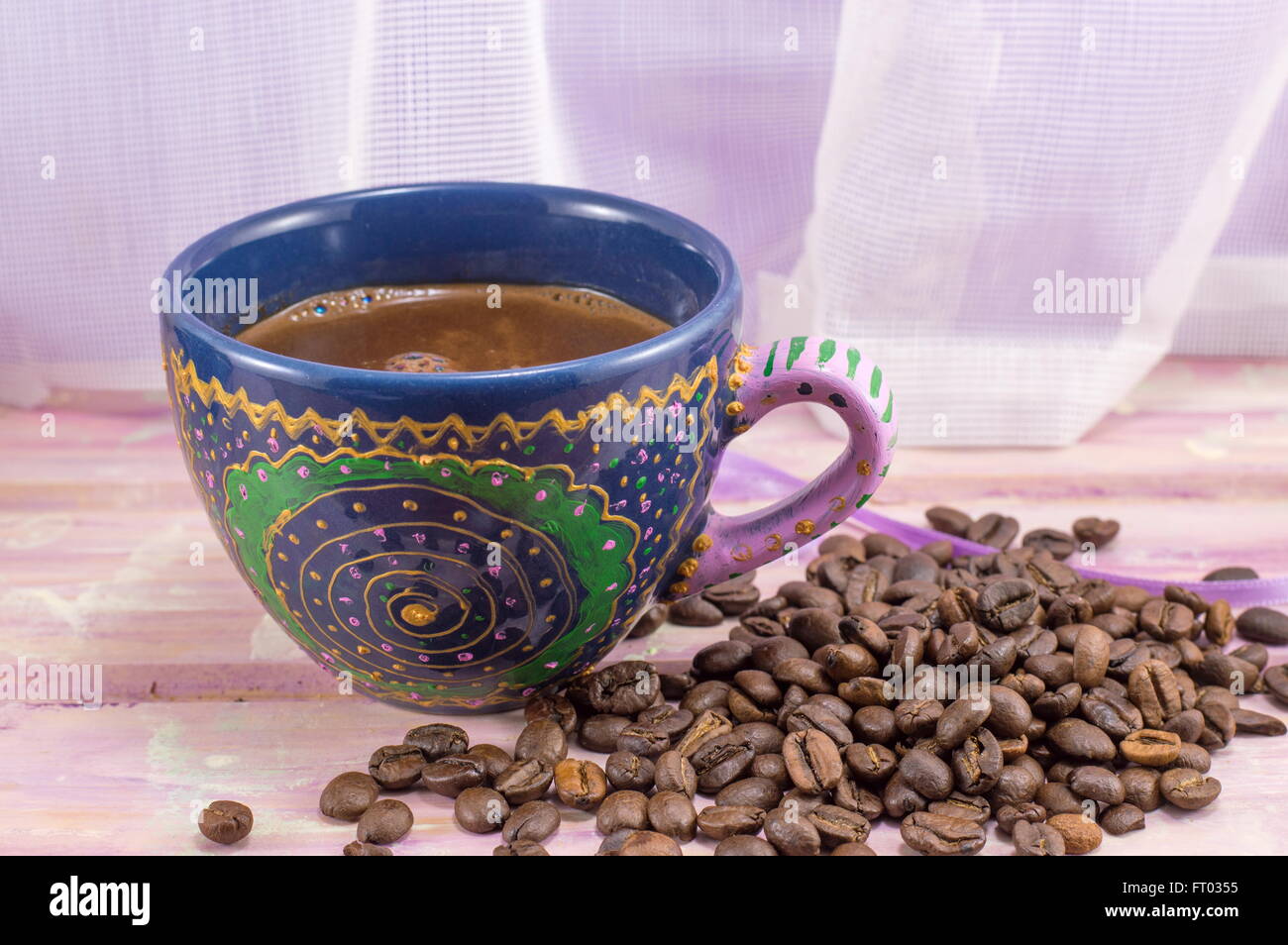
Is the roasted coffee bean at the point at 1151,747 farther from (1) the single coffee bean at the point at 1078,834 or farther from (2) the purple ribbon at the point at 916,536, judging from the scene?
(2) the purple ribbon at the point at 916,536

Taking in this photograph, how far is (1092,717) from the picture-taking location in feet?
3.64

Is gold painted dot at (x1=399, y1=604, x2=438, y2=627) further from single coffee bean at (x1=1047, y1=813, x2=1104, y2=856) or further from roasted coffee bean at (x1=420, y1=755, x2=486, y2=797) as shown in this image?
single coffee bean at (x1=1047, y1=813, x2=1104, y2=856)

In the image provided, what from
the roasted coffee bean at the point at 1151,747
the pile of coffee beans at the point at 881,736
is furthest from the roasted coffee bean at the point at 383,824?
the roasted coffee bean at the point at 1151,747

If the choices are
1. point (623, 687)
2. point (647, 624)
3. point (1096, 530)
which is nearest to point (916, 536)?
point (1096, 530)

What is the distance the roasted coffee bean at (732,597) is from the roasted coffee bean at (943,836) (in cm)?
33

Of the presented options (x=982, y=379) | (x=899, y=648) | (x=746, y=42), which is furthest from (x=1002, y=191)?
(x=899, y=648)

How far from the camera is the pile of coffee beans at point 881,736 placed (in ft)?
3.34

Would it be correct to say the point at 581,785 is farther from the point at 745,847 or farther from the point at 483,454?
the point at 483,454

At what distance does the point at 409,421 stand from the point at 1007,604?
55cm

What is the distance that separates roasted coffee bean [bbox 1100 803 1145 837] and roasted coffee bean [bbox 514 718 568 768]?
389mm

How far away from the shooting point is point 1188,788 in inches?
41.6

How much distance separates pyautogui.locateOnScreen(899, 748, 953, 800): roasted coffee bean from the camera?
3.40 ft

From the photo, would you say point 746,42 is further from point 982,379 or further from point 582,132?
point 982,379
